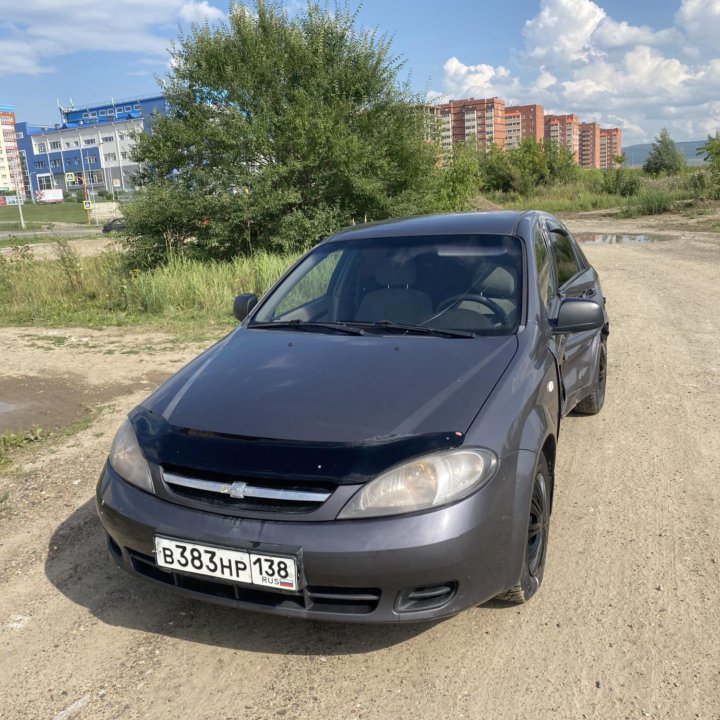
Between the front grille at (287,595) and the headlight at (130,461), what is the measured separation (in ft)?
0.96

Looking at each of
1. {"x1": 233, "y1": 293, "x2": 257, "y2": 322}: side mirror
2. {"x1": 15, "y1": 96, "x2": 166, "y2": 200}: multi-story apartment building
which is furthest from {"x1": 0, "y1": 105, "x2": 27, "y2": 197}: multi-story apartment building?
{"x1": 233, "y1": 293, "x2": 257, "y2": 322}: side mirror

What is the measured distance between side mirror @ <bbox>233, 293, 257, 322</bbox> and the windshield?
0.18 metres

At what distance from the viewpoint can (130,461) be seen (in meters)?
2.69

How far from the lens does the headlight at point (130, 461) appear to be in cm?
258

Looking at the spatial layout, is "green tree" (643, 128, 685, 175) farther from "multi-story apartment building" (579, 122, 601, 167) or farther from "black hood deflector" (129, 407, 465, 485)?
"multi-story apartment building" (579, 122, 601, 167)

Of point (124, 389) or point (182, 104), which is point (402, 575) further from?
point (182, 104)

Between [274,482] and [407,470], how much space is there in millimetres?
471

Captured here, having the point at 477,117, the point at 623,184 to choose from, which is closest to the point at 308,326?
the point at 623,184

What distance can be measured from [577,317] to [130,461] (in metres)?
2.34

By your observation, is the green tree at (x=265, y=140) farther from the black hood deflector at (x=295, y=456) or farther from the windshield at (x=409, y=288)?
the black hood deflector at (x=295, y=456)

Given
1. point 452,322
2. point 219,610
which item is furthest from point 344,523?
point 452,322

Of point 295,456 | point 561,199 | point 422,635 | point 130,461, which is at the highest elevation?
point 295,456

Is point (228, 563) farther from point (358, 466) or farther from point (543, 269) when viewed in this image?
point (543, 269)

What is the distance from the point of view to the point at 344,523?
2227 mm
